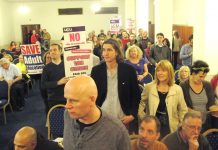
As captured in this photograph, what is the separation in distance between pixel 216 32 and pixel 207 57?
0.54m

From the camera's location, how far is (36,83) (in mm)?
11414

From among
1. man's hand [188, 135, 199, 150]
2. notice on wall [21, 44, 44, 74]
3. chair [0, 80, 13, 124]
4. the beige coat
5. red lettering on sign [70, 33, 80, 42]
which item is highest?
red lettering on sign [70, 33, 80, 42]

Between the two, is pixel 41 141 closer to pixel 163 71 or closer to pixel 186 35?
pixel 163 71

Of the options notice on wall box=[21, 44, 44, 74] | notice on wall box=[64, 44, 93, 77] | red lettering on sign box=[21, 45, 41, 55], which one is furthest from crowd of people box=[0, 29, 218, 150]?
red lettering on sign box=[21, 45, 41, 55]

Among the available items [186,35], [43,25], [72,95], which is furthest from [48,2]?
[72,95]

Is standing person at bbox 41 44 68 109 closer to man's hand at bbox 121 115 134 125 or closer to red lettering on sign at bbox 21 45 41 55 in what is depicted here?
man's hand at bbox 121 115 134 125

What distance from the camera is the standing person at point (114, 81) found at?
3.44 meters

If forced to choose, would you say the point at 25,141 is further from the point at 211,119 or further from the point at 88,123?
the point at 211,119

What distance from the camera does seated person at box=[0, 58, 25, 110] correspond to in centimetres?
754

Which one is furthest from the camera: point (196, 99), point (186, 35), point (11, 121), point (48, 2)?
point (48, 2)

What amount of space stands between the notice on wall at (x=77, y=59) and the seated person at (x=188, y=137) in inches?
72.9

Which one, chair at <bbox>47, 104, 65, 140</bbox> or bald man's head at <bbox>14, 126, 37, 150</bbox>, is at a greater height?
bald man's head at <bbox>14, 126, 37, 150</bbox>

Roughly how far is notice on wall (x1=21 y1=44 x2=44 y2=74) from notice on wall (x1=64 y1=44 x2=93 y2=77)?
2.01 metres

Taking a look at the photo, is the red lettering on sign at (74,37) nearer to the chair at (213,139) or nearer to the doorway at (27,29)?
the chair at (213,139)
